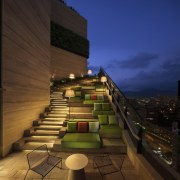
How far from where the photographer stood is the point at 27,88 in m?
7.50

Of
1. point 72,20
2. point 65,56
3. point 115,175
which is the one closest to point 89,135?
point 115,175

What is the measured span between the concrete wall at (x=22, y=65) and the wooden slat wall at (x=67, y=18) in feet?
30.4

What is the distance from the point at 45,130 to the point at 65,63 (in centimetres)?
1269

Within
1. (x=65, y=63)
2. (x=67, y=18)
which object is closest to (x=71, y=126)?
(x=65, y=63)

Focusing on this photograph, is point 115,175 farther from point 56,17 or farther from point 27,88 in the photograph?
point 56,17

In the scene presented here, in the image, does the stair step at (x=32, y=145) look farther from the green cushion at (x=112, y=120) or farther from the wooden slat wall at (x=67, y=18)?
the wooden slat wall at (x=67, y=18)

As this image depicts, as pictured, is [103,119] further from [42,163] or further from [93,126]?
[42,163]

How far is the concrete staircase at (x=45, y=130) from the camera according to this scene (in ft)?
21.7

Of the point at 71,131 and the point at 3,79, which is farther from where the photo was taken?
the point at 71,131

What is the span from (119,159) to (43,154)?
2.36 metres

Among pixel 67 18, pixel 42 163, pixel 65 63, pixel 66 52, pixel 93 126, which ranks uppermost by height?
pixel 67 18

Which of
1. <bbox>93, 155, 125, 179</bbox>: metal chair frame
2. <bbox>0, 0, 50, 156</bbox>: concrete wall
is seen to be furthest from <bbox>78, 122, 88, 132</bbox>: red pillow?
<bbox>0, 0, 50, 156</bbox>: concrete wall

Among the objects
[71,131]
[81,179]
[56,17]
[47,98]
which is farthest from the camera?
[56,17]

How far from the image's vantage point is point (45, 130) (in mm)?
7672
